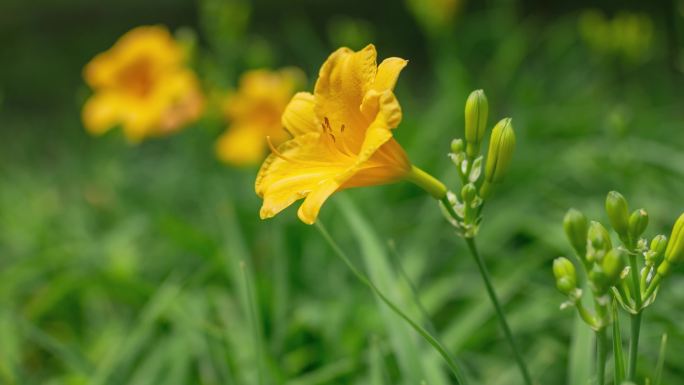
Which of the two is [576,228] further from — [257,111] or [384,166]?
[257,111]

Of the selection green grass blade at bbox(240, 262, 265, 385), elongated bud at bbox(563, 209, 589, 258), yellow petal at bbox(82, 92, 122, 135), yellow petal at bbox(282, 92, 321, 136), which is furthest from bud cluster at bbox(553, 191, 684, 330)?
yellow petal at bbox(82, 92, 122, 135)

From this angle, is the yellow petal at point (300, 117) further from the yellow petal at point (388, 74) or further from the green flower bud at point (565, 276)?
the green flower bud at point (565, 276)

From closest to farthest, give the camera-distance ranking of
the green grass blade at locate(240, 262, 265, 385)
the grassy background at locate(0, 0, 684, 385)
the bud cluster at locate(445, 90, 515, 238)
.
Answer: the bud cluster at locate(445, 90, 515, 238), the green grass blade at locate(240, 262, 265, 385), the grassy background at locate(0, 0, 684, 385)

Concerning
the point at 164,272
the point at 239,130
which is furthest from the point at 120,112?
the point at 164,272

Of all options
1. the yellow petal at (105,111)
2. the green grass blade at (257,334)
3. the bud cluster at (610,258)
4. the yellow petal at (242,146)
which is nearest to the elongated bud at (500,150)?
the bud cluster at (610,258)

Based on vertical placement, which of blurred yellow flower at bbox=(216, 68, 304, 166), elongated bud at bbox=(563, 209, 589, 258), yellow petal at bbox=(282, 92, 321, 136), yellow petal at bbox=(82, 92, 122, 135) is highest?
yellow petal at bbox=(82, 92, 122, 135)

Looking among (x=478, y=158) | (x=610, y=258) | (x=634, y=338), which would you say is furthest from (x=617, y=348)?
(x=478, y=158)

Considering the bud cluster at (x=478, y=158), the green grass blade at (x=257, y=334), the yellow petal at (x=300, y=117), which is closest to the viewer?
the bud cluster at (x=478, y=158)

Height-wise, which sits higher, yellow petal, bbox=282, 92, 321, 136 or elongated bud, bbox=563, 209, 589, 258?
yellow petal, bbox=282, 92, 321, 136

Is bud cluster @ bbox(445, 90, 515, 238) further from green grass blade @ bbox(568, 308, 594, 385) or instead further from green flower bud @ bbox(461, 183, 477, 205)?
green grass blade @ bbox(568, 308, 594, 385)
